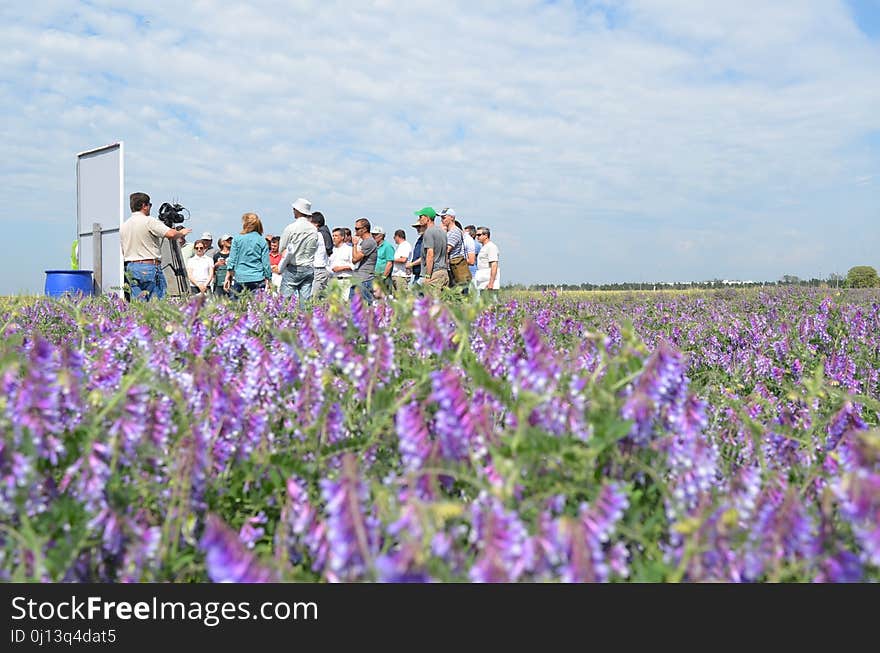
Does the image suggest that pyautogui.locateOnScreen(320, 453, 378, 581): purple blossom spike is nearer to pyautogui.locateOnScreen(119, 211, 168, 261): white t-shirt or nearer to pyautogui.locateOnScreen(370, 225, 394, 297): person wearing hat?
pyautogui.locateOnScreen(119, 211, 168, 261): white t-shirt

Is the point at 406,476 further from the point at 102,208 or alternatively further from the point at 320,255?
the point at 102,208

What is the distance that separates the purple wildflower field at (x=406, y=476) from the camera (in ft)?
4.69

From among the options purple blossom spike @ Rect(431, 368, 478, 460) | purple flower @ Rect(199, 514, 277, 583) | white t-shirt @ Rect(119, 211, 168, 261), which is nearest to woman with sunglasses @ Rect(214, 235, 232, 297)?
white t-shirt @ Rect(119, 211, 168, 261)

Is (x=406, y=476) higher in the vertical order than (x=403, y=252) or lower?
lower

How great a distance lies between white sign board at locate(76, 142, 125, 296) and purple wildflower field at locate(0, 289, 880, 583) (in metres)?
12.3

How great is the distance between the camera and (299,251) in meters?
10.7

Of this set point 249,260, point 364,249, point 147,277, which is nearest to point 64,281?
point 147,277

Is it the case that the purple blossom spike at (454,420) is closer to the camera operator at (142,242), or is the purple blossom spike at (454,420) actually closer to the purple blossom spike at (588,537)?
the purple blossom spike at (588,537)

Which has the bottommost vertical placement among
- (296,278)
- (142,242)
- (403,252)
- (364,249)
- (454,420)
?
(454,420)

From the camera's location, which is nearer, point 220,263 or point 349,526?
point 349,526

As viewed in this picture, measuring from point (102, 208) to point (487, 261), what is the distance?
7512mm
